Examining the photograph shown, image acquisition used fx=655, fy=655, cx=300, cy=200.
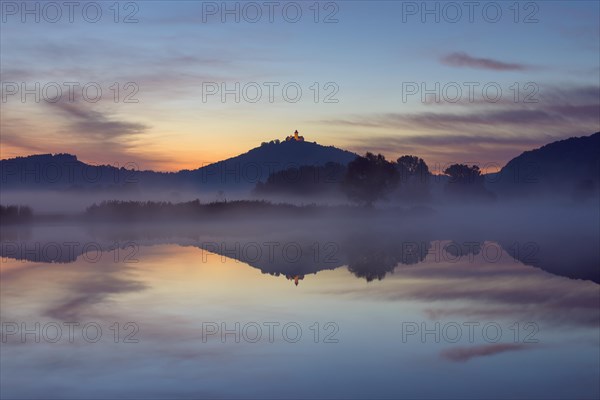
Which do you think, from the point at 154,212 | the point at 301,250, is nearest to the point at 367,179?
the point at 154,212

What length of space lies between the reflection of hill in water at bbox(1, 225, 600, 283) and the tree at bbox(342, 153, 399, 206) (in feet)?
214

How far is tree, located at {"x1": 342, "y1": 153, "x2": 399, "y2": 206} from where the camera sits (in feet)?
393

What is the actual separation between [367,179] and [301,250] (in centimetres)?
7966

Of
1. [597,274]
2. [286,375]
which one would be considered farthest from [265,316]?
[597,274]

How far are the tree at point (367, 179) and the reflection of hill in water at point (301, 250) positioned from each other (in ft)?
214

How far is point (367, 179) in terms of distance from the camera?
11975cm

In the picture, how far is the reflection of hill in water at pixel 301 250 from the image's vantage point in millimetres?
33219

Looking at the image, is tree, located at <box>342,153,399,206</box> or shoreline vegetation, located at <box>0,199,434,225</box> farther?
tree, located at <box>342,153,399,206</box>

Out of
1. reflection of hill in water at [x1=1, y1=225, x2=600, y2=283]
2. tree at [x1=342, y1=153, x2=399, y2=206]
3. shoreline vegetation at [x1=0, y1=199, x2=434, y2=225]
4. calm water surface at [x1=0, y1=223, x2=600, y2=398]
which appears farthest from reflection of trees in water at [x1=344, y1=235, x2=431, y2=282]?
tree at [x1=342, y1=153, x2=399, y2=206]

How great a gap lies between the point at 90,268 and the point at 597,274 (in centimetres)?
2385

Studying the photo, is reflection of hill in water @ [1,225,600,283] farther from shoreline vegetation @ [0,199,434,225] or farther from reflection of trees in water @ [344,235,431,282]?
shoreline vegetation @ [0,199,434,225]

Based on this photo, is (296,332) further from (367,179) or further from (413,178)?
(413,178)

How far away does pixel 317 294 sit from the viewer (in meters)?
24.0

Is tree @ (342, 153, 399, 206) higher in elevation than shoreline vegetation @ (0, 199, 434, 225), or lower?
higher
